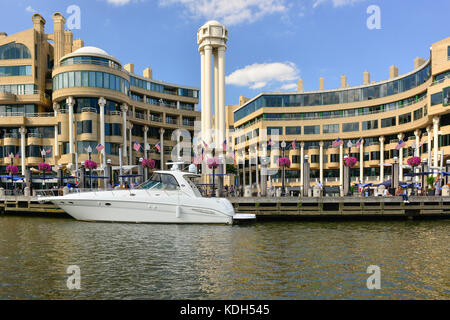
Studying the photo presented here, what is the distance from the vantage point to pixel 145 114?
78750 millimetres

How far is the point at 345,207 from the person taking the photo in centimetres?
3428

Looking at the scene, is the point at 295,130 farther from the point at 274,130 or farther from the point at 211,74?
the point at 211,74

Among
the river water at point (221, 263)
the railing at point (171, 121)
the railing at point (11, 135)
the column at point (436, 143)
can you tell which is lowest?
the river water at point (221, 263)

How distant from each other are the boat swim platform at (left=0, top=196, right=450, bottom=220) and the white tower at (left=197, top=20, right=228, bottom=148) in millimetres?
40040

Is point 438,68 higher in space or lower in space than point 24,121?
higher

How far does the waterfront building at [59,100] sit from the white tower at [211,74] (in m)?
14.1

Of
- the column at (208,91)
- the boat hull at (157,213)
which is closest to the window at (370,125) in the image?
the column at (208,91)

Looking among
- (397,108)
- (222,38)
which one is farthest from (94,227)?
(397,108)

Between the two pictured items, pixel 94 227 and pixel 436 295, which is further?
pixel 94 227

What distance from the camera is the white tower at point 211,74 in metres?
74.4

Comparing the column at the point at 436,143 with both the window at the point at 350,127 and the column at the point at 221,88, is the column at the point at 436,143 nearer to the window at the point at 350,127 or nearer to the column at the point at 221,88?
the window at the point at 350,127

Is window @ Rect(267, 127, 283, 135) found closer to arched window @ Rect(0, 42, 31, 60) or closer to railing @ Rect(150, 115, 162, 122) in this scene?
railing @ Rect(150, 115, 162, 122)

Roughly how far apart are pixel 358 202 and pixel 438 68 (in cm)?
3161

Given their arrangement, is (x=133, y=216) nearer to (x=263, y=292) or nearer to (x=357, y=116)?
(x=263, y=292)
